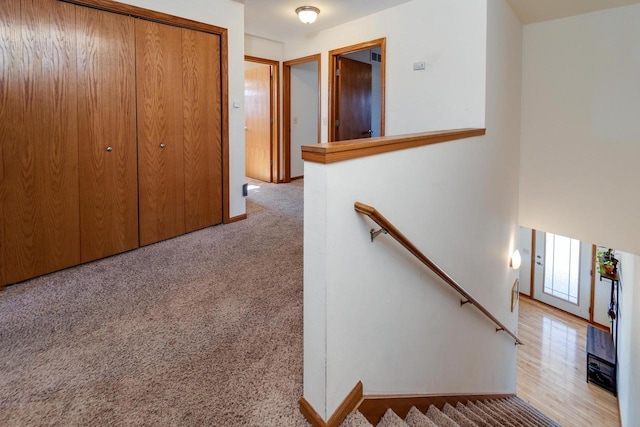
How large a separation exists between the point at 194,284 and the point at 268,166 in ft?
12.6

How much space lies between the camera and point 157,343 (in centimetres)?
178

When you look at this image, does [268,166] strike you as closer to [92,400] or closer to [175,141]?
[175,141]

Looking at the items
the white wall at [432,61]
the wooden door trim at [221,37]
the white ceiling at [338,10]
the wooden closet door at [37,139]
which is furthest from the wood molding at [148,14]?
the white wall at [432,61]

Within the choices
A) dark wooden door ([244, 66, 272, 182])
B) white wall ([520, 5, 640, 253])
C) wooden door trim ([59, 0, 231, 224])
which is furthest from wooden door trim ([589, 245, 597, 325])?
wooden door trim ([59, 0, 231, 224])

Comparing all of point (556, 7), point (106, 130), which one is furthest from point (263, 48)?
point (556, 7)

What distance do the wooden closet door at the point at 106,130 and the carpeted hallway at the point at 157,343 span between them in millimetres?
271

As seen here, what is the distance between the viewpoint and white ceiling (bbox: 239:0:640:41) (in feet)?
11.2

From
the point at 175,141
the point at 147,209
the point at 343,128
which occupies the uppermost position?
the point at 343,128

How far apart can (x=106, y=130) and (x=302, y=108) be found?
3.72 metres

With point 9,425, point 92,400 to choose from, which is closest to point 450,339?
point 92,400

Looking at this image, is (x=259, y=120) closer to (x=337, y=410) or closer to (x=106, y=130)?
(x=106, y=130)

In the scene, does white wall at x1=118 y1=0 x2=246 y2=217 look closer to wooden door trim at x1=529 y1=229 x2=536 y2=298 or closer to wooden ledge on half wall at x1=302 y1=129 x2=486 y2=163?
→ wooden ledge on half wall at x1=302 y1=129 x2=486 y2=163

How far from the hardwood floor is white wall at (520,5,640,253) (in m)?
2.72

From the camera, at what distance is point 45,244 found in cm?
248
